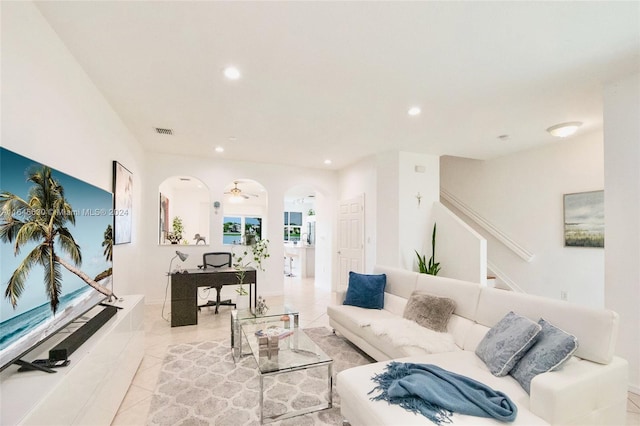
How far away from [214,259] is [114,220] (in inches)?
74.1

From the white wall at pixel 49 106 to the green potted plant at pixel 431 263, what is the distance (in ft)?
14.1

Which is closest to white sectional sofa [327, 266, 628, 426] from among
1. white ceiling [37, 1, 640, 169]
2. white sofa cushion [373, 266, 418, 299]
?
white sofa cushion [373, 266, 418, 299]

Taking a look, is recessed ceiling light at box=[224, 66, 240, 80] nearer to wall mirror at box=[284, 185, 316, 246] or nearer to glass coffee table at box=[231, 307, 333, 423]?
glass coffee table at box=[231, 307, 333, 423]

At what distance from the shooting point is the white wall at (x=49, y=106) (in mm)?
1610

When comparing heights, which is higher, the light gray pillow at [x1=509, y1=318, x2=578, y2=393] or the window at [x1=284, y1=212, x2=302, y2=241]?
the window at [x1=284, y1=212, x2=302, y2=241]

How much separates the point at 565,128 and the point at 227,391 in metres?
4.80

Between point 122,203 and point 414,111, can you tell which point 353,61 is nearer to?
point 414,111

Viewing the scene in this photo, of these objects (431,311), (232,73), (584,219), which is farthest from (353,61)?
(584,219)

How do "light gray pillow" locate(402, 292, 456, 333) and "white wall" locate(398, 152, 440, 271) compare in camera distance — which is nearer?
"light gray pillow" locate(402, 292, 456, 333)

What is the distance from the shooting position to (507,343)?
1.97 m

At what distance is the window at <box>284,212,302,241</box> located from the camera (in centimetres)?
1238

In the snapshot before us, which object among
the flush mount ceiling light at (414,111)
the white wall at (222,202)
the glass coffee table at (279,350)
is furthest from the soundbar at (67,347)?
the flush mount ceiling light at (414,111)

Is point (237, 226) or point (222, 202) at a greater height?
point (222, 202)

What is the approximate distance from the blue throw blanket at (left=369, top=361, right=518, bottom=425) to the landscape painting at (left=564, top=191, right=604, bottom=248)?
12.7 feet
